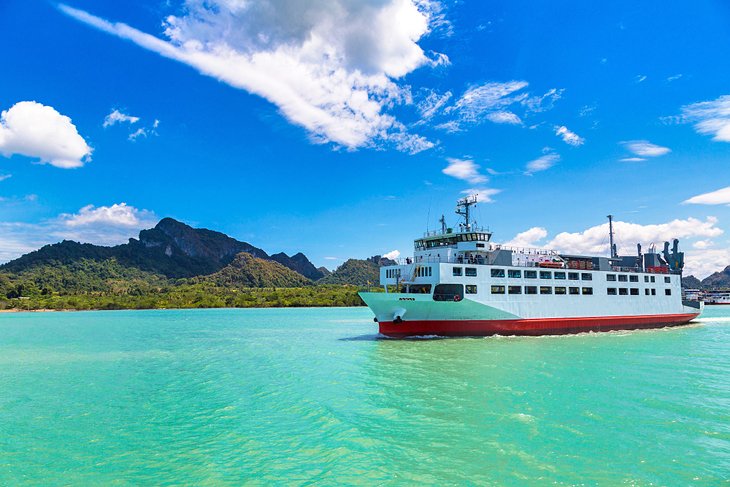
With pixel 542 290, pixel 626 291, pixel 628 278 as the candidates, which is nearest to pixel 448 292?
pixel 542 290

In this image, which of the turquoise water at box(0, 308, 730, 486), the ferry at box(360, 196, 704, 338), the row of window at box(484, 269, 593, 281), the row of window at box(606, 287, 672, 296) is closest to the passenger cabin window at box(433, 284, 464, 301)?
the ferry at box(360, 196, 704, 338)

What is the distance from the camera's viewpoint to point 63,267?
198 m

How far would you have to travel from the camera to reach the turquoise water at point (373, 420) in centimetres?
1042

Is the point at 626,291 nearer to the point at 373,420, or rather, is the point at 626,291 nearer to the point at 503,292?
the point at 503,292

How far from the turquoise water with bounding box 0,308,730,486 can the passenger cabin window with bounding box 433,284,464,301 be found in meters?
8.12

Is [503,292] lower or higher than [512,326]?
higher

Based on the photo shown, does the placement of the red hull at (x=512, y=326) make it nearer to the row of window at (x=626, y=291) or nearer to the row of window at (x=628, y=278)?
the row of window at (x=626, y=291)

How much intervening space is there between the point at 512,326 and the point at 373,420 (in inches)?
1076

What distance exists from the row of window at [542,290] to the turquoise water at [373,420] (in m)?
11.7

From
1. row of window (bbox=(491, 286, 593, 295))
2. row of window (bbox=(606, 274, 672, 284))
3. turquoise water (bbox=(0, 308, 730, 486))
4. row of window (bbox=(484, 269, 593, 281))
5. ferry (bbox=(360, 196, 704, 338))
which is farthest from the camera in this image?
row of window (bbox=(606, 274, 672, 284))

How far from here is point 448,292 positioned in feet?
118

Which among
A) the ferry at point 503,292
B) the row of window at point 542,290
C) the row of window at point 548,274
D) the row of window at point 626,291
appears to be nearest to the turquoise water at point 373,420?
the ferry at point 503,292

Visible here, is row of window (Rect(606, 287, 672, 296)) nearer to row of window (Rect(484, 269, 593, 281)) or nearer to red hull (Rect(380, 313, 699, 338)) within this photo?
red hull (Rect(380, 313, 699, 338))

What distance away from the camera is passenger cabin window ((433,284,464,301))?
35.5 m
